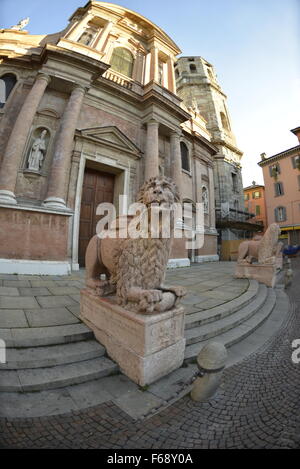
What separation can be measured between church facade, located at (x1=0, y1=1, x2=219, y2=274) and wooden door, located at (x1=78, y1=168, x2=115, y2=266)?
0.15ft

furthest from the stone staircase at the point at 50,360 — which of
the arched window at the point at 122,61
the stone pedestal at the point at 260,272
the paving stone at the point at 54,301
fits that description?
the arched window at the point at 122,61

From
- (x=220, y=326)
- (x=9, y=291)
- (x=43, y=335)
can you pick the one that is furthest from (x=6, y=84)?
(x=220, y=326)

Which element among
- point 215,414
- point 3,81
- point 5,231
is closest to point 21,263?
point 5,231

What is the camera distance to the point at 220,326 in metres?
2.56

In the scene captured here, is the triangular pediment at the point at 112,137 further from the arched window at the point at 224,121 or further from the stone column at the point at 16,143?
the arched window at the point at 224,121

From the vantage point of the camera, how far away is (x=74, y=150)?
7.82m

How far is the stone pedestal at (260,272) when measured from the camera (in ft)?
18.1

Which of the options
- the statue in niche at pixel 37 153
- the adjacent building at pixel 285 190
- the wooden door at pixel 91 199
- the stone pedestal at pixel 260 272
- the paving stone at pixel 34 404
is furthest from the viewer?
the adjacent building at pixel 285 190

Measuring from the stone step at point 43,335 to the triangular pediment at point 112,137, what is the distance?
790 cm

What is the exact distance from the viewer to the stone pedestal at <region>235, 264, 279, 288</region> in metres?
5.53

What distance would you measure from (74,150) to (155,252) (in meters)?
7.61

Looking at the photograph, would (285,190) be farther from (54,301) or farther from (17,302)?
(17,302)
